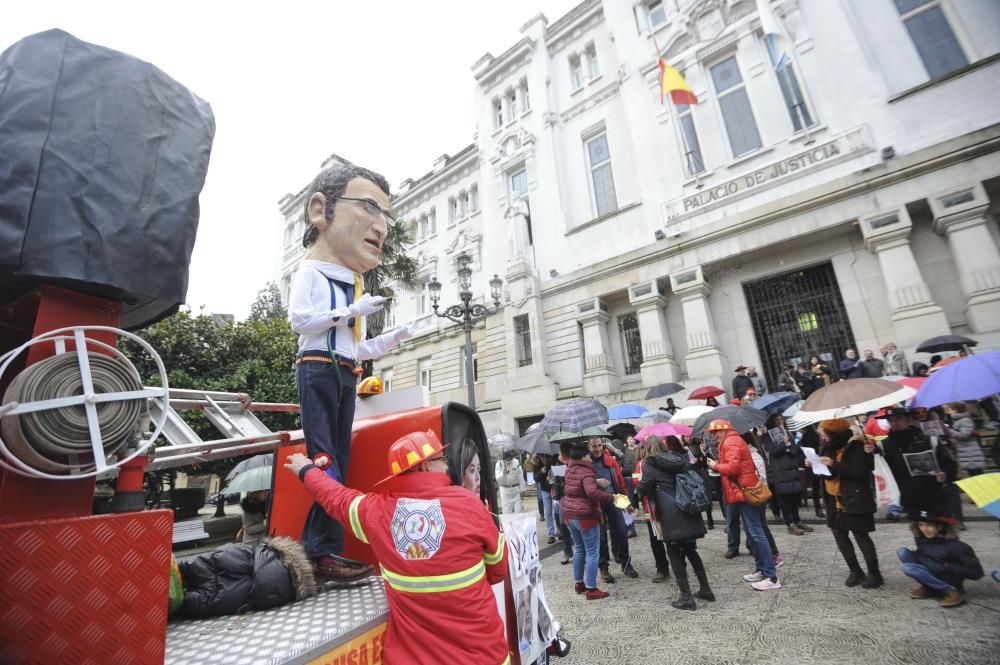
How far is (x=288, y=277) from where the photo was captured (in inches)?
1316

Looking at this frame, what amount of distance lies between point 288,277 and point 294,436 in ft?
112

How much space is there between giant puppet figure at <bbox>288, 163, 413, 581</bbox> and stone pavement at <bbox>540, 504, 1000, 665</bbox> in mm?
2887

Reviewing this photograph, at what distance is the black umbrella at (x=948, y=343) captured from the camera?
8.66m

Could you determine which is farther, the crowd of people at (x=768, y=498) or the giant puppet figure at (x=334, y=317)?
the crowd of people at (x=768, y=498)

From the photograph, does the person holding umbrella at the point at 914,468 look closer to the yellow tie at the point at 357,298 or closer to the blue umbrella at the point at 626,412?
the yellow tie at the point at 357,298

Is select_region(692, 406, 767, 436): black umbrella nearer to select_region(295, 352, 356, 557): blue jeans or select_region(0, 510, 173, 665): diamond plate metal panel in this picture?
select_region(295, 352, 356, 557): blue jeans

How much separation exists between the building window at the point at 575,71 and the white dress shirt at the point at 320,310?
66.0 feet

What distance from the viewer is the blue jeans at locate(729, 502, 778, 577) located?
16.8 ft

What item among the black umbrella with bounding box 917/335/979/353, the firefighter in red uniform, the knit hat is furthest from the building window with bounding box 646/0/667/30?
the firefighter in red uniform

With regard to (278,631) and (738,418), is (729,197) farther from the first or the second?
(278,631)

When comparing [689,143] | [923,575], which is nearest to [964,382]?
[923,575]

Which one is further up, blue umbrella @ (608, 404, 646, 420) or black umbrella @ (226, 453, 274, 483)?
blue umbrella @ (608, 404, 646, 420)

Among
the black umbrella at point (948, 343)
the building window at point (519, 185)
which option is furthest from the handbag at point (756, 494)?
the building window at point (519, 185)

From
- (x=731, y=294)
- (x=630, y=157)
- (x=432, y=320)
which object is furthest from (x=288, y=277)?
(x=731, y=294)
